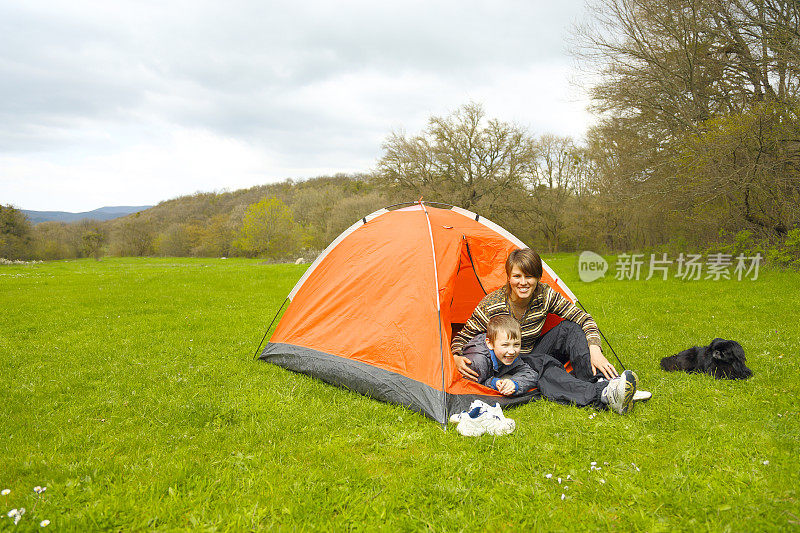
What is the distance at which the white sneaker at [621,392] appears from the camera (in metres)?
3.62

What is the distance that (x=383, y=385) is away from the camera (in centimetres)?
415

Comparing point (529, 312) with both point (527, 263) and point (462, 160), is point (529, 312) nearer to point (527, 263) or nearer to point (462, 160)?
point (527, 263)

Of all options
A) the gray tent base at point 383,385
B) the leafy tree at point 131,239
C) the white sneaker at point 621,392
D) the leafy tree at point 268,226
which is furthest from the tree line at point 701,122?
the leafy tree at point 131,239

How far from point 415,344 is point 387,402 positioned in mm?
583

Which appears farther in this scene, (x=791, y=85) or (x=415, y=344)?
(x=791, y=85)

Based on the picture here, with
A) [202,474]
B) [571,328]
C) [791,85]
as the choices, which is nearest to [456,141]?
[791,85]

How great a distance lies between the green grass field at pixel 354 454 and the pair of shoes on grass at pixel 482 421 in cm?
12

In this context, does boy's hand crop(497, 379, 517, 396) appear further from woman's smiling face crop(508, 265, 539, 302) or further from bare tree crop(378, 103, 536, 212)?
bare tree crop(378, 103, 536, 212)

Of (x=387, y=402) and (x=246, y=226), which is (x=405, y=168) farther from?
(x=387, y=402)

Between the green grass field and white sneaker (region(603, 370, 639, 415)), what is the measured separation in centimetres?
9

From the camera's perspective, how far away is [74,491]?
274 centimetres

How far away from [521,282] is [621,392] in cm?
123

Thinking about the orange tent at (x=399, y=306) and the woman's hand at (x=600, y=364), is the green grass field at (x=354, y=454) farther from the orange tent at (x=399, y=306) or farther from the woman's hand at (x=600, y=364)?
the woman's hand at (x=600, y=364)

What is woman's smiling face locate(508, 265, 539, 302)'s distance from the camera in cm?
422
